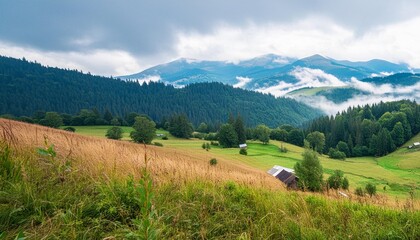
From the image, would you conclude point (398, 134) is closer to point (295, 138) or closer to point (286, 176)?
point (295, 138)

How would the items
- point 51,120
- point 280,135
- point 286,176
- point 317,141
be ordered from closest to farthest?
point 286,176, point 51,120, point 317,141, point 280,135

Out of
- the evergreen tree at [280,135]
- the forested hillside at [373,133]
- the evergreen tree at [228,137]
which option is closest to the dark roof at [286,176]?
the evergreen tree at [228,137]

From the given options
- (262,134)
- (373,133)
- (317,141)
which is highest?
(373,133)

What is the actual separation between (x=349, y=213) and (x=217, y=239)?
3.22 meters

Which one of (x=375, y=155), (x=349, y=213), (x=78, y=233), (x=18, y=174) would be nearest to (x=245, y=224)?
(x=349, y=213)

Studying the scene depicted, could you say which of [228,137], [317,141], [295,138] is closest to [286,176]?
[228,137]

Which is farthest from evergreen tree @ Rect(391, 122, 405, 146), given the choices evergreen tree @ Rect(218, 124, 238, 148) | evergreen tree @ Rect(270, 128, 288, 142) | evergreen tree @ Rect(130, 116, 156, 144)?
evergreen tree @ Rect(130, 116, 156, 144)

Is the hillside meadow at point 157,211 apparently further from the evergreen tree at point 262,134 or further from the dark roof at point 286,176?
the evergreen tree at point 262,134

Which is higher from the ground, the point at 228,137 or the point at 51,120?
the point at 51,120

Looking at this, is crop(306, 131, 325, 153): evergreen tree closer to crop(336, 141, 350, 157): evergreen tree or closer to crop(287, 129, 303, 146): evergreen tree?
crop(336, 141, 350, 157): evergreen tree

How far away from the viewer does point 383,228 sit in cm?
524

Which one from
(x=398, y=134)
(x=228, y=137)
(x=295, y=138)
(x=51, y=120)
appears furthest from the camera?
(x=295, y=138)

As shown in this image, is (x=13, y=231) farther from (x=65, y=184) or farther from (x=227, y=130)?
(x=227, y=130)

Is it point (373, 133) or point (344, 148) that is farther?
point (373, 133)
